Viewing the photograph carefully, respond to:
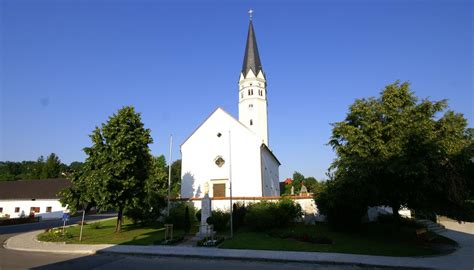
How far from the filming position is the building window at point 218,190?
3025cm

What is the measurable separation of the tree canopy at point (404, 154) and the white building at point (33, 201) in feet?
141

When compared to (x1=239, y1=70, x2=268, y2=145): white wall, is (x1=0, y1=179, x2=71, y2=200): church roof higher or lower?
lower

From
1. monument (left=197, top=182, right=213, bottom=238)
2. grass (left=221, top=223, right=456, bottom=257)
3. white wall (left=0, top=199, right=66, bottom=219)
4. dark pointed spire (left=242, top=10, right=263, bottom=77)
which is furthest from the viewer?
white wall (left=0, top=199, right=66, bottom=219)

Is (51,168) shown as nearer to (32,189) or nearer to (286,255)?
(32,189)

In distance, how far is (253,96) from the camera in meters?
41.2

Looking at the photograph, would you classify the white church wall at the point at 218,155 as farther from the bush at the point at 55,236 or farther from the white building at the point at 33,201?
the white building at the point at 33,201

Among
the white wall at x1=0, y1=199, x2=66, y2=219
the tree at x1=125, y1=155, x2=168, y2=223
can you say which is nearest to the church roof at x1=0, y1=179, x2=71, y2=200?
the white wall at x1=0, y1=199, x2=66, y2=219

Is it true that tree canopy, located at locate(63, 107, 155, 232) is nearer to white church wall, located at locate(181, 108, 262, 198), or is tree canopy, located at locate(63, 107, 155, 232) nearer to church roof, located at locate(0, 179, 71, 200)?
white church wall, located at locate(181, 108, 262, 198)

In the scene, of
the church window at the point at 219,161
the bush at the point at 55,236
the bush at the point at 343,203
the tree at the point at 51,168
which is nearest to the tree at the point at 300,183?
the bush at the point at 343,203

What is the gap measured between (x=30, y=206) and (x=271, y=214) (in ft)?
140

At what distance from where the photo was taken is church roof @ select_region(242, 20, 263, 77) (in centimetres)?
4269

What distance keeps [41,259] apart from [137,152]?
9.74 m

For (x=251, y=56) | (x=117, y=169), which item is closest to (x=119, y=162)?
(x=117, y=169)

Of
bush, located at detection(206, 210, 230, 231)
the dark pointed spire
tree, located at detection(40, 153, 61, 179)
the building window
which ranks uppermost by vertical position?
the dark pointed spire
